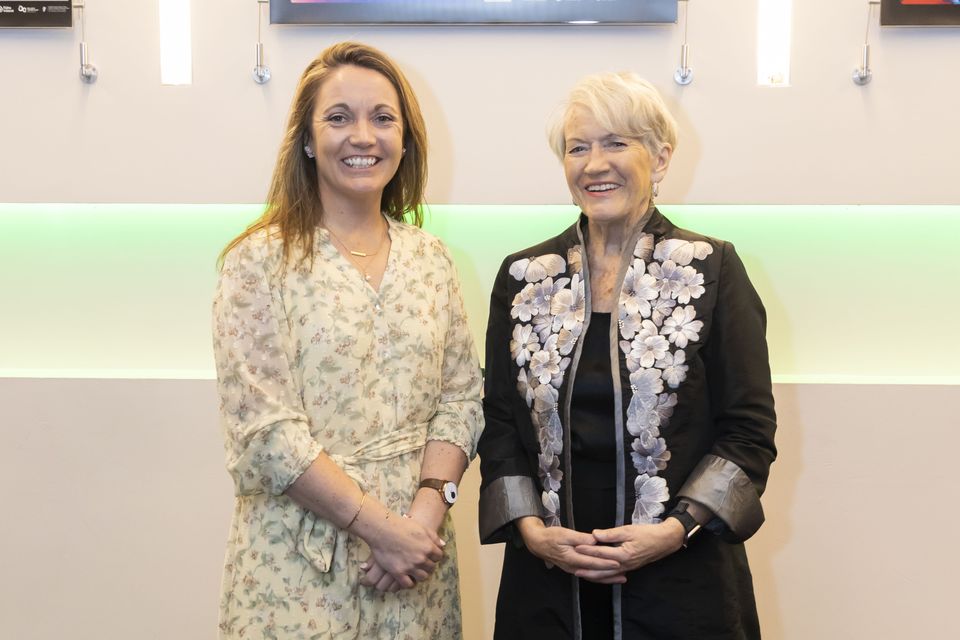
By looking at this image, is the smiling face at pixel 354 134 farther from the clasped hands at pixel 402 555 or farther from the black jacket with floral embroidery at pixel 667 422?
the clasped hands at pixel 402 555

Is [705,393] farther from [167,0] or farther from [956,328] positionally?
[167,0]

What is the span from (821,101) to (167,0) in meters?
1.98

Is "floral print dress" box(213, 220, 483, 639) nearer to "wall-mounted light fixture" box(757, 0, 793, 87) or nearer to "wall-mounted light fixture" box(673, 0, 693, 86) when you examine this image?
"wall-mounted light fixture" box(673, 0, 693, 86)

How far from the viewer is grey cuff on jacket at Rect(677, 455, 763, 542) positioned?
1.79 meters

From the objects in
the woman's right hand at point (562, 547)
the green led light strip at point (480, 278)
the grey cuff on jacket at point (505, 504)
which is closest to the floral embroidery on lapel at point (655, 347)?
the woman's right hand at point (562, 547)

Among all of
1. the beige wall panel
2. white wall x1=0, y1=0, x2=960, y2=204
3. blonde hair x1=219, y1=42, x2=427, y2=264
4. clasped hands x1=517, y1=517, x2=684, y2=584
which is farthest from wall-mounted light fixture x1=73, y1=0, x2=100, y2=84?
clasped hands x1=517, y1=517, x2=684, y2=584

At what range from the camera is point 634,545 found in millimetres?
1790

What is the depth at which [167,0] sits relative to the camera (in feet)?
9.84

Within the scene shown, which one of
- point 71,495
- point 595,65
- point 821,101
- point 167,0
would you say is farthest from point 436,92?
point 71,495

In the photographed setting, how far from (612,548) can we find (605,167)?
0.71 m

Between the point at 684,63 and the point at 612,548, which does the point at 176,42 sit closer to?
the point at 684,63

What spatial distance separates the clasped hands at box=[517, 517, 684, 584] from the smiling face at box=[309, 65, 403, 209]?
0.78m

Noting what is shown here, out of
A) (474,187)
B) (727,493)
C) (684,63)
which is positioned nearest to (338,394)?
(727,493)

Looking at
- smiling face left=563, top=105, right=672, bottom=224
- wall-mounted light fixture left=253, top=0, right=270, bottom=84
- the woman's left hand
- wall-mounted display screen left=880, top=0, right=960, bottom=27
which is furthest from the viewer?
wall-mounted light fixture left=253, top=0, right=270, bottom=84
